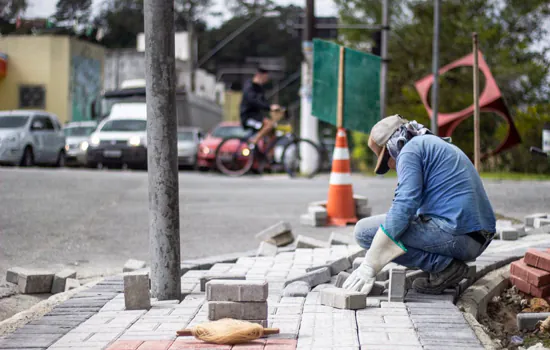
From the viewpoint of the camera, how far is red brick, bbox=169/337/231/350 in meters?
4.14

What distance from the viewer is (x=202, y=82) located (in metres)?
62.8

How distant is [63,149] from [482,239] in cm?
2131

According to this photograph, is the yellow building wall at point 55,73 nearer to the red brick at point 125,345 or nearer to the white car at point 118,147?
the white car at point 118,147

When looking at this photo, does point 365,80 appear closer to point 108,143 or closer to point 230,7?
point 108,143

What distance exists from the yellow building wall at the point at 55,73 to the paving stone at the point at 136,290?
109ft

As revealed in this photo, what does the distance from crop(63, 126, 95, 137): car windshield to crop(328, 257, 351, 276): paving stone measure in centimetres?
2480

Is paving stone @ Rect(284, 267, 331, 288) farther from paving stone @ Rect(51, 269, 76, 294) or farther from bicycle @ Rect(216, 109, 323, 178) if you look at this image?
bicycle @ Rect(216, 109, 323, 178)

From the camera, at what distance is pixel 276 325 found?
183 inches

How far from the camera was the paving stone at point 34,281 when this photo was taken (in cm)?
627

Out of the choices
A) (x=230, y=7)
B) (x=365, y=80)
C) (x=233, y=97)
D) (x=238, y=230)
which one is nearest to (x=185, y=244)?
(x=238, y=230)

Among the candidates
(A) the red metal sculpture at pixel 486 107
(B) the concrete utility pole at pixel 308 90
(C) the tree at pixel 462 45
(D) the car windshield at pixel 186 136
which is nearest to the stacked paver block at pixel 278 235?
(A) the red metal sculpture at pixel 486 107

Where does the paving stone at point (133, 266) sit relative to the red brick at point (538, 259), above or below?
below

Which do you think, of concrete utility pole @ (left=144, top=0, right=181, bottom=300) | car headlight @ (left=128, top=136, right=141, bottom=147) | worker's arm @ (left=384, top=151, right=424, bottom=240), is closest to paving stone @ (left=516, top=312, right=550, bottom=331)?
worker's arm @ (left=384, top=151, right=424, bottom=240)

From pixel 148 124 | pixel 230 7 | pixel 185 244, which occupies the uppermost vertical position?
pixel 230 7
